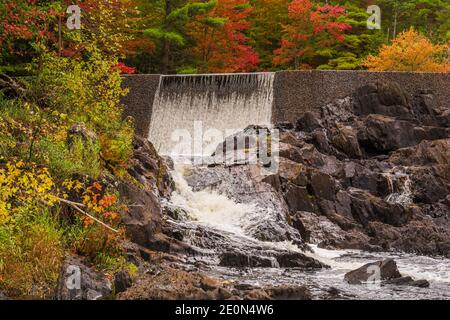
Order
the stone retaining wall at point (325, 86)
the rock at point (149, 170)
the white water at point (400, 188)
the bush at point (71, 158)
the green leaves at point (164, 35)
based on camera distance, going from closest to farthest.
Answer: the bush at point (71, 158) < the rock at point (149, 170) < the white water at point (400, 188) < the stone retaining wall at point (325, 86) < the green leaves at point (164, 35)

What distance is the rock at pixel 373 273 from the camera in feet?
36.9

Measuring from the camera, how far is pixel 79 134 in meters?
12.6

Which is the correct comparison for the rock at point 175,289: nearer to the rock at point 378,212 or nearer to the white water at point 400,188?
the rock at point 378,212

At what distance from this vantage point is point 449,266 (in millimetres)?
13898

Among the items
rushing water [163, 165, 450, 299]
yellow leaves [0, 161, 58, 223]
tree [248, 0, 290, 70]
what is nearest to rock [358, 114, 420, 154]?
rushing water [163, 165, 450, 299]

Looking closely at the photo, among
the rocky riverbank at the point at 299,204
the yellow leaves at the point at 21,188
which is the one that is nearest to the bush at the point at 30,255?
the yellow leaves at the point at 21,188

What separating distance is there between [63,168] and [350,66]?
23724 mm

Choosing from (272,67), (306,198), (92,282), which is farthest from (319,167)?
(272,67)

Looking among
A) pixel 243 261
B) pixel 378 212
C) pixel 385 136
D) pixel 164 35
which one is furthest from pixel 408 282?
pixel 164 35

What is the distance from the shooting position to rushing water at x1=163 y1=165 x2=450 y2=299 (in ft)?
35.1

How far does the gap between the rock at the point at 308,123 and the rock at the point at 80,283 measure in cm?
1397

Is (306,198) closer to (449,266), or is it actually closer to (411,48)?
(449,266)

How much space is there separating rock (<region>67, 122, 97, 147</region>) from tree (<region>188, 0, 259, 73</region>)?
18.7 m
